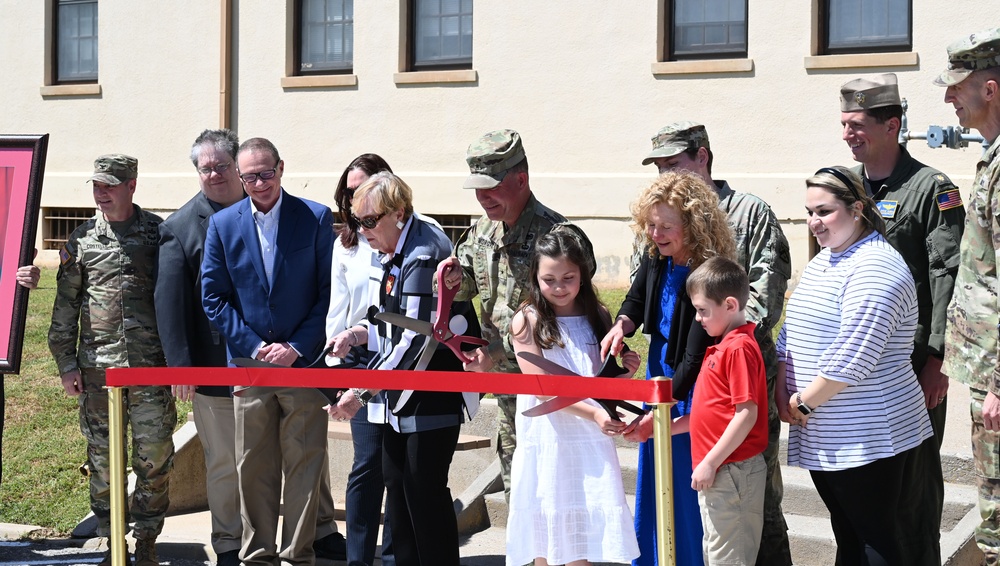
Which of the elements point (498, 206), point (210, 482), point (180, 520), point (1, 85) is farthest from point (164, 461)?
point (1, 85)

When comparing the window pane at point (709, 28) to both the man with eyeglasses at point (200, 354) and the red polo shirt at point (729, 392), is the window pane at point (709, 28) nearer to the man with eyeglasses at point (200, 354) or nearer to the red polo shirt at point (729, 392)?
the man with eyeglasses at point (200, 354)

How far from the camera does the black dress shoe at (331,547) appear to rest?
249 inches

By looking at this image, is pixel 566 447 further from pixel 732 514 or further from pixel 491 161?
pixel 491 161

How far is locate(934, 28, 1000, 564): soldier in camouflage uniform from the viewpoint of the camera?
13.3ft

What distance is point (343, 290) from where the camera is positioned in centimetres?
567

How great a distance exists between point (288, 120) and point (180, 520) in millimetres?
9020

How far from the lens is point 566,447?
470 centimetres

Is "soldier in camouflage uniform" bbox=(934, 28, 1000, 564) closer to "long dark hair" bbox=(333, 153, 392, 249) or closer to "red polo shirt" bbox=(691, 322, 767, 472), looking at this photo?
"red polo shirt" bbox=(691, 322, 767, 472)

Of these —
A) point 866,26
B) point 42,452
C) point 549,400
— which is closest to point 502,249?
point 549,400

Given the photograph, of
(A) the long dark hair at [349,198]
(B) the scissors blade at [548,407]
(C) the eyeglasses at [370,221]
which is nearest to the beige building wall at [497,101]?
(A) the long dark hair at [349,198]

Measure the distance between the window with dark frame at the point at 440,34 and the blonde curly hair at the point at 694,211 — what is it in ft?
33.9

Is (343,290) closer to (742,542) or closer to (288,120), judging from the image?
(742,542)

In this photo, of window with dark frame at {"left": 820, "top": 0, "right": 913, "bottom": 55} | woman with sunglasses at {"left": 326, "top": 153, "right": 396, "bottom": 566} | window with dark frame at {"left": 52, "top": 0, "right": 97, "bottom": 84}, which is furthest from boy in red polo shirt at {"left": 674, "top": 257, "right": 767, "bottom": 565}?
window with dark frame at {"left": 52, "top": 0, "right": 97, "bottom": 84}

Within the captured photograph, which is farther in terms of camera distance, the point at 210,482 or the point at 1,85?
the point at 1,85
